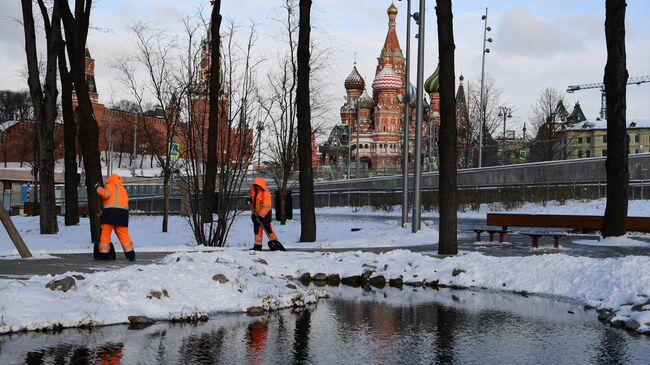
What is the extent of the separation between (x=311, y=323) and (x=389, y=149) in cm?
10958

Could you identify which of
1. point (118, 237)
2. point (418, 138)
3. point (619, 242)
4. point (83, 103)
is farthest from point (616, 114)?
point (83, 103)

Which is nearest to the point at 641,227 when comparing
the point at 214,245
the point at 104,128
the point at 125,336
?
the point at 214,245

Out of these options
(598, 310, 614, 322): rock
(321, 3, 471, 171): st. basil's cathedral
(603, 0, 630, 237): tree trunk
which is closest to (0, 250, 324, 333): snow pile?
(598, 310, 614, 322): rock

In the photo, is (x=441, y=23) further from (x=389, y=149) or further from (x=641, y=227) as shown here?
(x=389, y=149)

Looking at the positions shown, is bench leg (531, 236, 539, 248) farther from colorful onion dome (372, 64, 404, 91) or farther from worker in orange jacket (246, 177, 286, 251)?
colorful onion dome (372, 64, 404, 91)

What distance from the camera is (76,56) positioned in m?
21.3

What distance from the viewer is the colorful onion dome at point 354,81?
120875 mm

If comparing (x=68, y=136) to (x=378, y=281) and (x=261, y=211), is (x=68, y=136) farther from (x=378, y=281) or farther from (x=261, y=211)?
(x=378, y=281)

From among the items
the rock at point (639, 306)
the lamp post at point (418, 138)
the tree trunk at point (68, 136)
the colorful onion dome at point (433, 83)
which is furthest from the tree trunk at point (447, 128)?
the colorful onion dome at point (433, 83)

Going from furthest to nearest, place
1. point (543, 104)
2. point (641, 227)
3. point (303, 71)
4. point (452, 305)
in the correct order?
point (543, 104) → point (641, 227) → point (303, 71) → point (452, 305)

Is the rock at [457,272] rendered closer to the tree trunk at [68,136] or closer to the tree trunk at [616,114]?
the tree trunk at [616,114]

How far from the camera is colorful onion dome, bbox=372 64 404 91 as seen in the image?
115 meters

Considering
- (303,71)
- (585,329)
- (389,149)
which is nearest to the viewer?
(585,329)

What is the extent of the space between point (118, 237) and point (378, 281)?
14.9 ft
